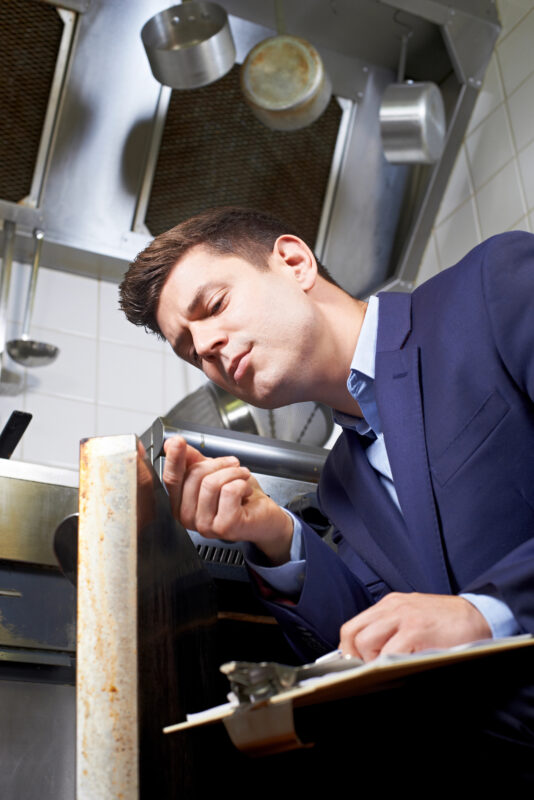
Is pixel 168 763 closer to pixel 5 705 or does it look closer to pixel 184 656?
pixel 184 656

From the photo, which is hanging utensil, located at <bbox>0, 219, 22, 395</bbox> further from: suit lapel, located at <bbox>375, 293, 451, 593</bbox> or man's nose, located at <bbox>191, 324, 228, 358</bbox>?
suit lapel, located at <bbox>375, 293, 451, 593</bbox>

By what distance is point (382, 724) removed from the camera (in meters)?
0.68

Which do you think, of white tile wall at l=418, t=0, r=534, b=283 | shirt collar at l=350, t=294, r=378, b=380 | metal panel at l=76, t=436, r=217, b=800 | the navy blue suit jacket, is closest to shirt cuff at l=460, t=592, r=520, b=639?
the navy blue suit jacket

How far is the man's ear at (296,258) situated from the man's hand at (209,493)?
354 mm

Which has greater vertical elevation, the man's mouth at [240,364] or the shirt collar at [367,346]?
the shirt collar at [367,346]

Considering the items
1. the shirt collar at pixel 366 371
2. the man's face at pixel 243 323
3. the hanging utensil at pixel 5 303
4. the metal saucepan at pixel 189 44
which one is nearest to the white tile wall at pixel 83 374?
the hanging utensil at pixel 5 303

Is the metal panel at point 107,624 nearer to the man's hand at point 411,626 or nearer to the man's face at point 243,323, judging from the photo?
the man's hand at point 411,626

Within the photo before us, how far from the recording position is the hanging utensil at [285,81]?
6.19 feet

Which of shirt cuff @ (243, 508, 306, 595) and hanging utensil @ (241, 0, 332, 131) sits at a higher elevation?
hanging utensil @ (241, 0, 332, 131)

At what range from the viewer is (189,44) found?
187 centimetres

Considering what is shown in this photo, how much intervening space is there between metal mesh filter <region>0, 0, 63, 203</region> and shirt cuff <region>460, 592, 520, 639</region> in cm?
165

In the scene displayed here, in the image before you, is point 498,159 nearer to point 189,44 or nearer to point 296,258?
point 189,44

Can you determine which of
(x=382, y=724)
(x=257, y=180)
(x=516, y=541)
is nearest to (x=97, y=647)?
(x=382, y=724)

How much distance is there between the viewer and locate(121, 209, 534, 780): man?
2.61 ft
